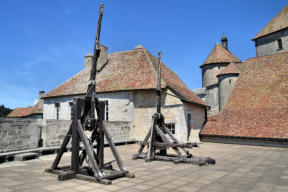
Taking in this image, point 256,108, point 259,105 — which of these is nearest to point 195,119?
point 256,108

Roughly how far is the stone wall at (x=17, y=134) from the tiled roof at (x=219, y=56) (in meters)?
25.4

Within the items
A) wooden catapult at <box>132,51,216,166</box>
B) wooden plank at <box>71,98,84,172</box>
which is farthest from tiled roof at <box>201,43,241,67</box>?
wooden plank at <box>71,98,84,172</box>

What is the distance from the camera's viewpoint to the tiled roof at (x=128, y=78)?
53.4 ft

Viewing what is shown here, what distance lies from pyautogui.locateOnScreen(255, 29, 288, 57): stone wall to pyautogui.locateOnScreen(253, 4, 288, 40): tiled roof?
0.51 m

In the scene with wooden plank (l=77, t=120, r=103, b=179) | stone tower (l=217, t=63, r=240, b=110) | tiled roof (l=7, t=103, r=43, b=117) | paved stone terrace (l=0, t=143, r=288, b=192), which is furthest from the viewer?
tiled roof (l=7, t=103, r=43, b=117)

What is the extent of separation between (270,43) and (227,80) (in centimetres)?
1290

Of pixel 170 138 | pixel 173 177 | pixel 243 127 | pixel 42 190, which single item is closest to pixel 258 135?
pixel 243 127

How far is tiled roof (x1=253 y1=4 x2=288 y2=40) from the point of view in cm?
2869

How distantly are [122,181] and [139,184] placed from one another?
463 millimetres

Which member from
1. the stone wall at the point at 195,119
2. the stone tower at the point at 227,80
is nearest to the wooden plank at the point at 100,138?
the stone wall at the point at 195,119

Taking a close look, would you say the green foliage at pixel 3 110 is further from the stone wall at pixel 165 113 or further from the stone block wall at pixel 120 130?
the stone wall at pixel 165 113

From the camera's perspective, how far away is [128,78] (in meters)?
17.2

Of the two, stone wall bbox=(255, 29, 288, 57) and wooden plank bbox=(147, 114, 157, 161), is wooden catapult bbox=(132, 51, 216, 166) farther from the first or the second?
stone wall bbox=(255, 29, 288, 57)

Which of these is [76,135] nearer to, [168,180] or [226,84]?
[168,180]
